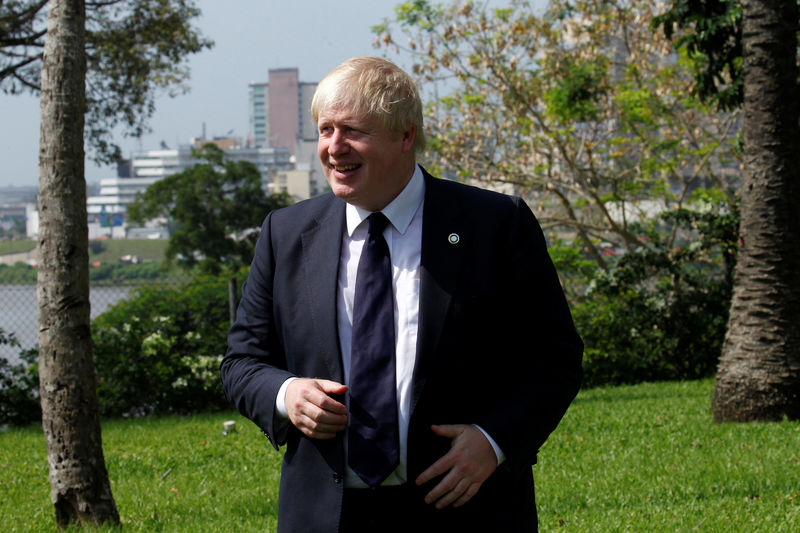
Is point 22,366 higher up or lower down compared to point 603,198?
lower down

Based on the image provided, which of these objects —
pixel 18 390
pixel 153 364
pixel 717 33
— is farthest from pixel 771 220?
pixel 18 390

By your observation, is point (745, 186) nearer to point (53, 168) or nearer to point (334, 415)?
point (53, 168)

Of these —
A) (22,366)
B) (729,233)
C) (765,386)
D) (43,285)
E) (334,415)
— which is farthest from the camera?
(729,233)

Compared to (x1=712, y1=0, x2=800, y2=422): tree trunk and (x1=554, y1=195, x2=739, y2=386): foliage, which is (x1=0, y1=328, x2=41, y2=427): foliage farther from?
(x1=712, y1=0, x2=800, y2=422): tree trunk

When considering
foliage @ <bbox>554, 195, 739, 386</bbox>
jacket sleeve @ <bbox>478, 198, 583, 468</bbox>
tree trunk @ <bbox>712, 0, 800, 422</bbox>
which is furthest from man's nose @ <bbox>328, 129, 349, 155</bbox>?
foliage @ <bbox>554, 195, 739, 386</bbox>

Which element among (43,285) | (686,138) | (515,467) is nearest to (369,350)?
(515,467)

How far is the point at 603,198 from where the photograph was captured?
14.5 meters

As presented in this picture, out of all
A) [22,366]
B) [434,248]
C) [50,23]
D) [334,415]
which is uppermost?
[50,23]

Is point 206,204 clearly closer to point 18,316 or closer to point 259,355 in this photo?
point 18,316

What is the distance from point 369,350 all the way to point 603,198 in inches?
509

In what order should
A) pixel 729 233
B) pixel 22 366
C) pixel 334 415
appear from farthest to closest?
pixel 729 233 < pixel 22 366 < pixel 334 415

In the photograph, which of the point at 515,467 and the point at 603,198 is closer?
the point at 515,467

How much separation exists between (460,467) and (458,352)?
266 mm

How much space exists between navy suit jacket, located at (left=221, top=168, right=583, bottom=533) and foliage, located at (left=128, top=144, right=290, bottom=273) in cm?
3685
